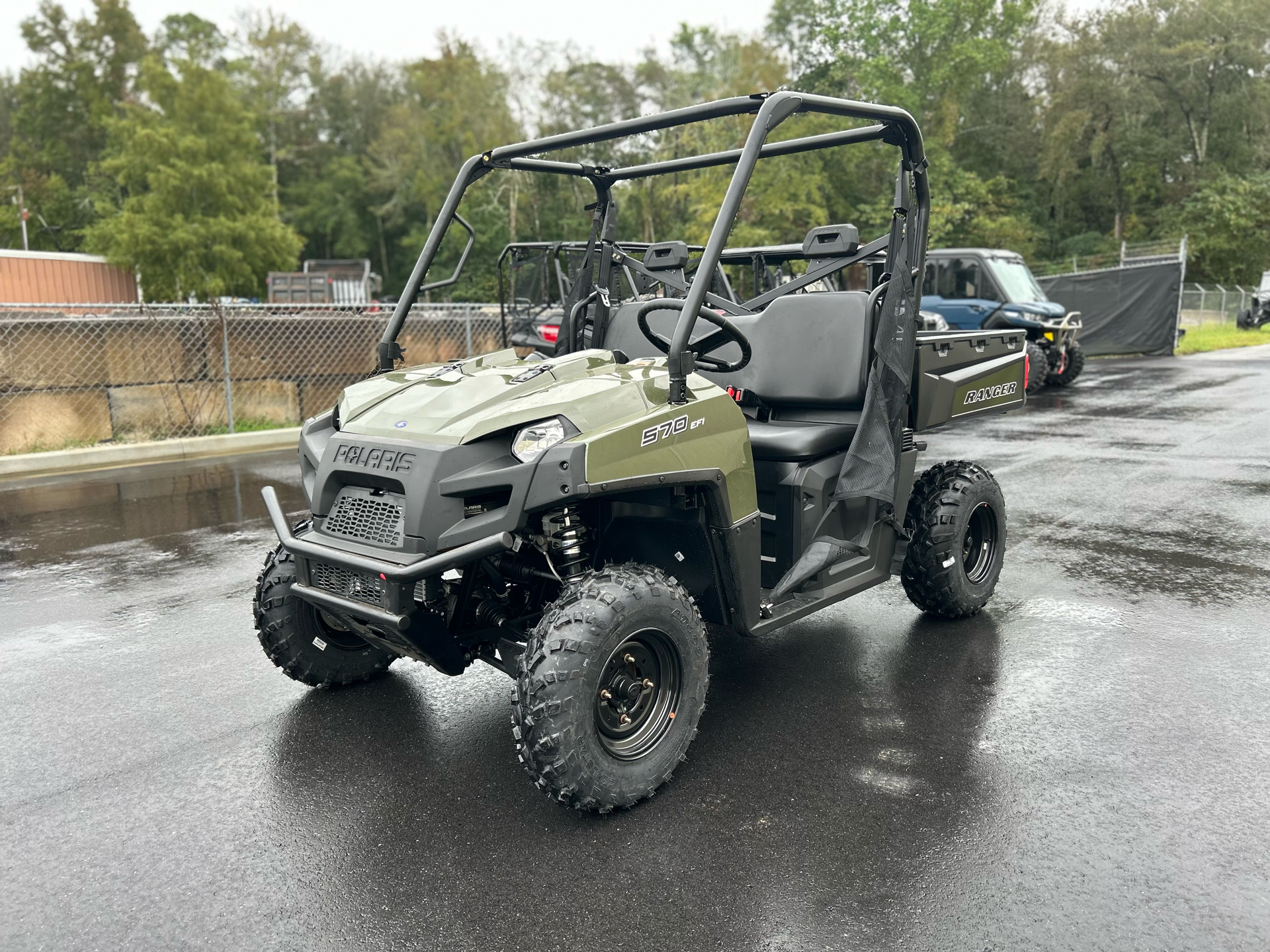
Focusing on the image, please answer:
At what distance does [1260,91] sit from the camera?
153 ft

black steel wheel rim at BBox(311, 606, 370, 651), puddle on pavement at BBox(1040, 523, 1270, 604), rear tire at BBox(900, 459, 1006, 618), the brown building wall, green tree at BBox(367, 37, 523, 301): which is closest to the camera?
black steel wheel rim at BBox(311, 606, 370, 651)

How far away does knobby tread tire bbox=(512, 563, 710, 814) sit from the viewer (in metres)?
3.02

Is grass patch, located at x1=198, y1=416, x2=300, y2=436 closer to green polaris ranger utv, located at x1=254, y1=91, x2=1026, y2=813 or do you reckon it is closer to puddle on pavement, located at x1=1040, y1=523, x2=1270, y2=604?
green polaris ranger utv, located at x1=254, y1=91, x2=1026, y2=813

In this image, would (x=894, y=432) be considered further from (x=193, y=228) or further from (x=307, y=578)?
(x=193, y=228)

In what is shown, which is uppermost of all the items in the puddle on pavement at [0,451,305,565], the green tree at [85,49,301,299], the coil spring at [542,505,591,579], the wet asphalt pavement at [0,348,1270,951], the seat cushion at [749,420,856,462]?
the green tree at [85,49,301,299]

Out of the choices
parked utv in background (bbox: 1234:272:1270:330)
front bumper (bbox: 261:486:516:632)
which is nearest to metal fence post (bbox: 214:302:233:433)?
front bumper (bbox: 261:486:516:632)

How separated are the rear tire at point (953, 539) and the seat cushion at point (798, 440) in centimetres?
71

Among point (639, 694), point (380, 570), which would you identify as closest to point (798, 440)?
point (639, 694)

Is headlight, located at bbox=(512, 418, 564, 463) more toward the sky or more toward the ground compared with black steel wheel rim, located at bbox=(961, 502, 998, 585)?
more toward the sky

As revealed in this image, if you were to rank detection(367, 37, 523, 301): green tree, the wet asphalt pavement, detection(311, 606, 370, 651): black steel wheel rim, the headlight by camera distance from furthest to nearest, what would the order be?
detection(367, 37, 523, 301): green tree, detection(311, 606, 370, 651): black steel wheel rim, the headlight, the wet asphalt pavement

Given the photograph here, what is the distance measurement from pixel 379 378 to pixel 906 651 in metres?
2.61

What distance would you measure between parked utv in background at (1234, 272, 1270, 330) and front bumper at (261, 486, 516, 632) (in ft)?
114

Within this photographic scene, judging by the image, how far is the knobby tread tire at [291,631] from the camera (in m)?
3.96

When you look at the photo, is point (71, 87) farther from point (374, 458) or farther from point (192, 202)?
point (374, 458)
